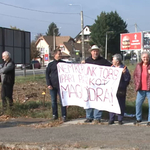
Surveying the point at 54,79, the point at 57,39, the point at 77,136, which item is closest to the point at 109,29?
the point at 57,39

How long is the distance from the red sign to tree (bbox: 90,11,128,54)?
91.8ft

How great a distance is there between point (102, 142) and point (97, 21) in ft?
230

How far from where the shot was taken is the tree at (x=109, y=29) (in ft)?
236

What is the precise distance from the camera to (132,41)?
1666 inches

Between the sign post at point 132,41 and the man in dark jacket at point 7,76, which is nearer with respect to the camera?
the man in dark jacket at point 7,76

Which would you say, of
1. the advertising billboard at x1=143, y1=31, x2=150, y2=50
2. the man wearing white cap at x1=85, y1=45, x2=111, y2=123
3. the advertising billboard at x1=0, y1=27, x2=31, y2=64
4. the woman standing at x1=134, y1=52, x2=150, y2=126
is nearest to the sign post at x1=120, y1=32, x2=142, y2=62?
the advertising billboard at x1=143, y1=31, x2=150, y2=50

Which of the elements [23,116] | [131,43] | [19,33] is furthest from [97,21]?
[23,116]

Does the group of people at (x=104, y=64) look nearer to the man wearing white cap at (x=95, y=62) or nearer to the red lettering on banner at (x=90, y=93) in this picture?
the man wearing white cap at (x=95, y=62)

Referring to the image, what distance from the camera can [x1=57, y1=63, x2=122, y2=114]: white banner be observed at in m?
7.00

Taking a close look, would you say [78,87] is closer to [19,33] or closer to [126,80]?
[126,80]

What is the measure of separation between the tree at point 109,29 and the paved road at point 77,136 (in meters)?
64.8

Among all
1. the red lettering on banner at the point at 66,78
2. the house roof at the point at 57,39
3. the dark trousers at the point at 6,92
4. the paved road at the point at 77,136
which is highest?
the house roof at the point at 57,39

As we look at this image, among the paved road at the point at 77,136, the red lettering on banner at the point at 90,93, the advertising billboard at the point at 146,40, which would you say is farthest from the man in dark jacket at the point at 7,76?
the advertising billboard at the point at 146,40

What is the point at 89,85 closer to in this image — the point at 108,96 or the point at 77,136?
the point at 108,96
